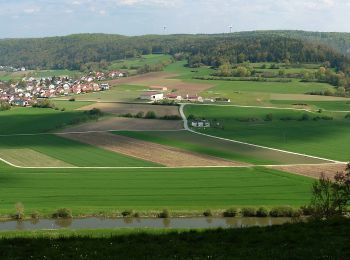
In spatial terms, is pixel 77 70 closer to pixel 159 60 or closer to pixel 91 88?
pixel 159 60

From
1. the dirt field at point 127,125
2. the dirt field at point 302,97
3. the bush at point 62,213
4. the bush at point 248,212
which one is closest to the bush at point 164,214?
the bush at point 248,212

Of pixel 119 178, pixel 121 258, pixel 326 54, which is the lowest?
pixel 119 178

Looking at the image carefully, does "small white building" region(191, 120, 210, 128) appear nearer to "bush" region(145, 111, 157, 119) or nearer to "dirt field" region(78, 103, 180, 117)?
"bush" region(145, 111, 157, 119)

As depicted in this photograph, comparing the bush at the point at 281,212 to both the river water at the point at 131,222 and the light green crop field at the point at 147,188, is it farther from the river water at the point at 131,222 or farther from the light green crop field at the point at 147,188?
the light green crop field at the point at 147,188

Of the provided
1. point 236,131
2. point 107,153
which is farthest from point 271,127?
point 107,153

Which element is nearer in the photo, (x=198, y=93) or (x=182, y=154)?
(x=182, y=154)
